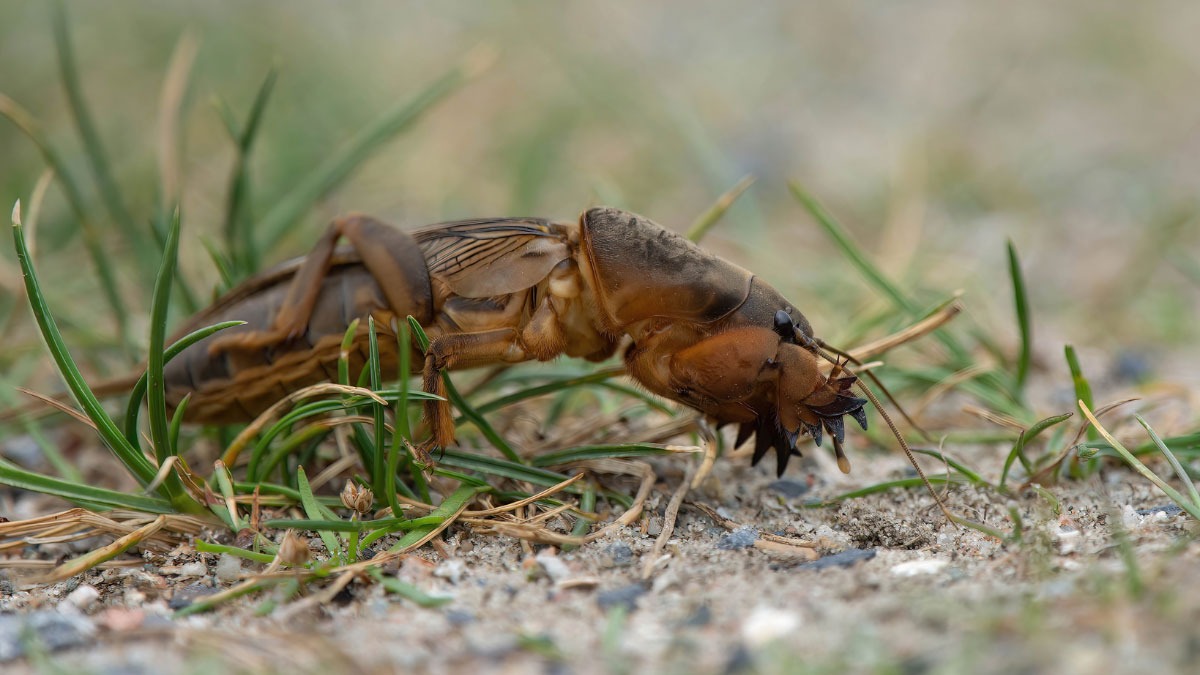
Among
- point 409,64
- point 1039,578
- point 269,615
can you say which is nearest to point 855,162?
point 409,64

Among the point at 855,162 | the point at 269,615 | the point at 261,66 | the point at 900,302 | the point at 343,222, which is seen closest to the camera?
the point at 269,615

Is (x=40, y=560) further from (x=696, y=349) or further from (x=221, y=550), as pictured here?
(x=696, y=349)

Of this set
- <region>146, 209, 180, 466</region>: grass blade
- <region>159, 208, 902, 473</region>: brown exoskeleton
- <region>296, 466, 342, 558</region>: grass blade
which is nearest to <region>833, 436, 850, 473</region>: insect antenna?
<region>159, 208, 902, 473</region>: brown exoskeleton

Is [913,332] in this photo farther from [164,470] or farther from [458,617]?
[164,470]

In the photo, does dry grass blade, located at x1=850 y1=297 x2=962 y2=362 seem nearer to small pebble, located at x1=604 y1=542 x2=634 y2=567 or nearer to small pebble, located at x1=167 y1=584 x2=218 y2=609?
small pebble, located at x1=604 y1=542 x2=634 y2=567

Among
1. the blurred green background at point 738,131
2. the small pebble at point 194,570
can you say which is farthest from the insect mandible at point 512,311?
the blurred green background at point 738,131

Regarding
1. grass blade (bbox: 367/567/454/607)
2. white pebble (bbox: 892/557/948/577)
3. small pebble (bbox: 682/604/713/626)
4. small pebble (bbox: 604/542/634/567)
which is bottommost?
white pebble (bbox: 892/557/948/577)

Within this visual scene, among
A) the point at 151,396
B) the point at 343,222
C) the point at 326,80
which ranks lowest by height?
the point at 151,396
